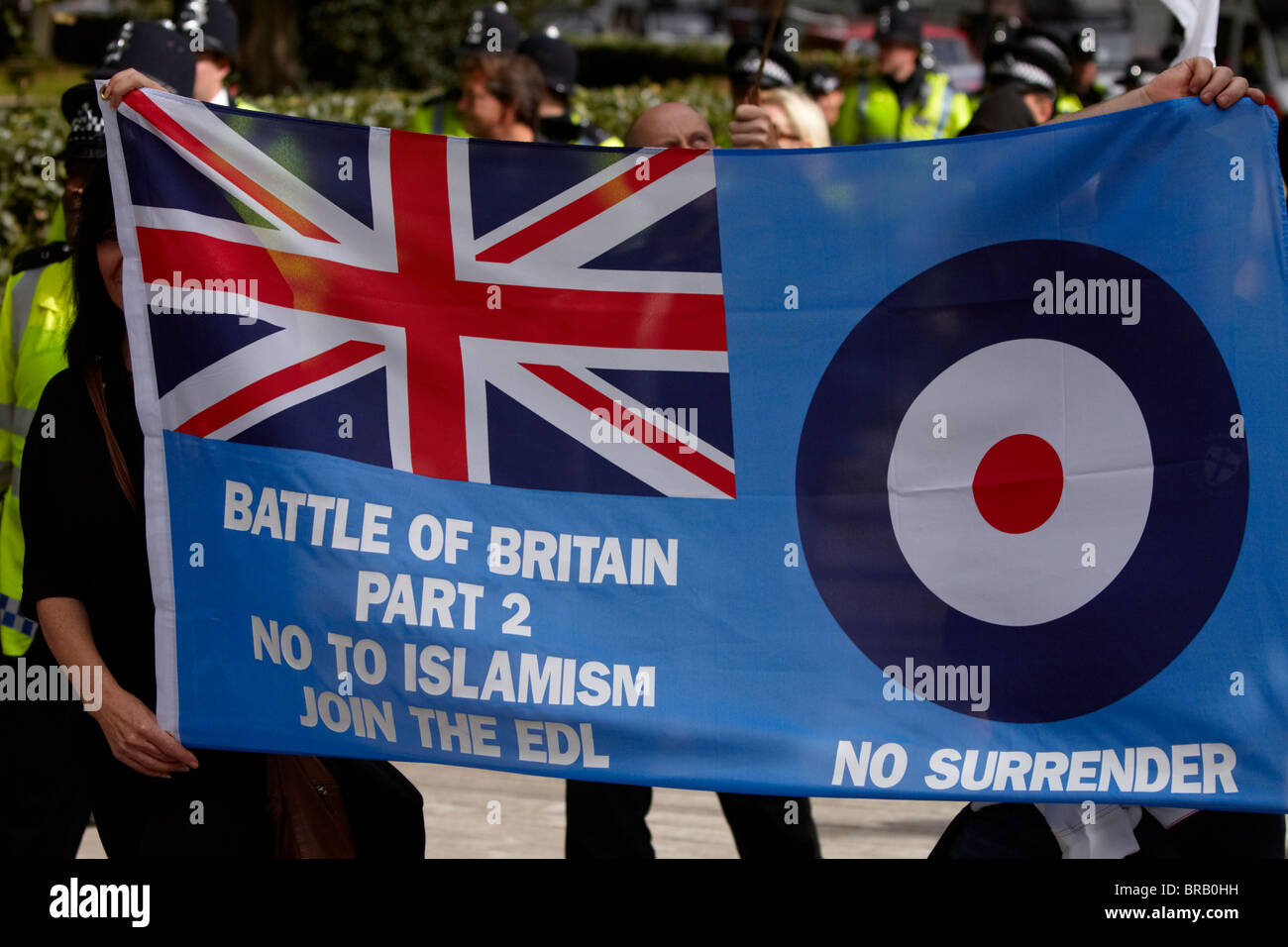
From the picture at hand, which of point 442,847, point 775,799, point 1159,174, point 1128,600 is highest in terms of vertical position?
point 1159,174

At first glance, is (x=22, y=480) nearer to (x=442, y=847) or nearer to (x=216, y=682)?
(x=216, y=682)

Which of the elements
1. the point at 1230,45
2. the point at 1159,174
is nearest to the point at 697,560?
the point at 1159,174

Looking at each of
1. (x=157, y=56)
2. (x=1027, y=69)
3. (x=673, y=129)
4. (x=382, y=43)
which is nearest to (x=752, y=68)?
(x=1027, y=69)

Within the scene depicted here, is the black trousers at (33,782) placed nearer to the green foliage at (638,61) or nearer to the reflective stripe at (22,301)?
the reflective stripe at (22,301)

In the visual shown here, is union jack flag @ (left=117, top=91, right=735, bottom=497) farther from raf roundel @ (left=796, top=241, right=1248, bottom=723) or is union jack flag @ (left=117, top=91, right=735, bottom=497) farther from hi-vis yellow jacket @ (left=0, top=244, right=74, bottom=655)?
hi-vis yellow jacket @ (left=0, top=244, right=74, bottom=655)

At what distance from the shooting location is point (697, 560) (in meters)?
3.34

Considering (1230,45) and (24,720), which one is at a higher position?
(1230,45)

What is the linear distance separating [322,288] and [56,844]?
67.3 inches

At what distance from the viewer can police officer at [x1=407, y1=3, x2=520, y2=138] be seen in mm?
6484

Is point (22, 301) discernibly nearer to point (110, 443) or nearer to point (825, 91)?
point (110, 443)

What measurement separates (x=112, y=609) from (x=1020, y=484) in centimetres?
189

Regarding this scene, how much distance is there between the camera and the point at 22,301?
436 cm

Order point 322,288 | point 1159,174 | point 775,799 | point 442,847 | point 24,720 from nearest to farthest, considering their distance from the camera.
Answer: point 1159,174 < point 322,288 < point 24,720 < point 775,799 < point 442,847

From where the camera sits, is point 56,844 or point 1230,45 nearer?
point 56,844
